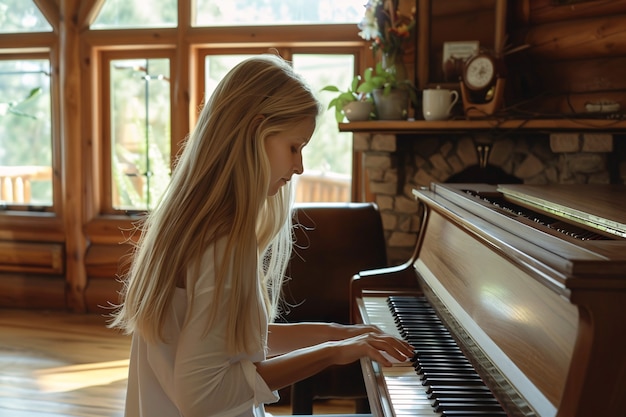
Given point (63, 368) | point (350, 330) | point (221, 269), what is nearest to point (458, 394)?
point (350, 330)

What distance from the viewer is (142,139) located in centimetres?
470

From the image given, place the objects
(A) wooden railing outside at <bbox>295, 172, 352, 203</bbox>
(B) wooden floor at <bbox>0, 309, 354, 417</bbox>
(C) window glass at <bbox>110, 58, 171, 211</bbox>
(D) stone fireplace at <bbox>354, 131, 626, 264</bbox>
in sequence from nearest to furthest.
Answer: (B) wooden floor at <bbox>0, 309, 354, 417</bbox>, (D) stone fireplace at <bbox>354, 131, 626, 264</bbox>, (A) wooden railing outside at <bbox>295, 172, 352, 203</bbox>, (C) window glass at <bbox>110, 58, 171, 211</bbox>

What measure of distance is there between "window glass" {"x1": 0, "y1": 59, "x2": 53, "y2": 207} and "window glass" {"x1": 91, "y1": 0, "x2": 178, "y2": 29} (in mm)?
576

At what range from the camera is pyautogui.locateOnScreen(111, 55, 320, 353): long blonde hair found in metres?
1.19

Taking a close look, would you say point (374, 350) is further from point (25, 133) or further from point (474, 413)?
point (25, 133)

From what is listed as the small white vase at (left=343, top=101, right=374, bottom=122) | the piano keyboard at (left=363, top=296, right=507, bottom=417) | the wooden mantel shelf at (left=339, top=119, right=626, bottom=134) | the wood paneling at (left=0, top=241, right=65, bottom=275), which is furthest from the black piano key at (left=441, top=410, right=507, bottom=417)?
the wood paneling at (left=0, top=241, right=65, bottom=275)

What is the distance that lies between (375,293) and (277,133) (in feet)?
3.06

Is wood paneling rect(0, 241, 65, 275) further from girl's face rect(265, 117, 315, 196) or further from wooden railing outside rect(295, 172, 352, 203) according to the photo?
girl's face rect(265, 117, 315, 196)

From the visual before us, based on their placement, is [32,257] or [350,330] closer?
[350,330]

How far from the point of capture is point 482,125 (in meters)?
3.37

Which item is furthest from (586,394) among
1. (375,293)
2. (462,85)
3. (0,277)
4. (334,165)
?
(0,277)

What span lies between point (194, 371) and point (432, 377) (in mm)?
468

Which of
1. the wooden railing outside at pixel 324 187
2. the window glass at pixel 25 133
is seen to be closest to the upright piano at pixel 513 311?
the wooden railing outside at pixel 324 187

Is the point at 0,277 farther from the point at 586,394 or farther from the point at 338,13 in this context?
the point at 586,394
